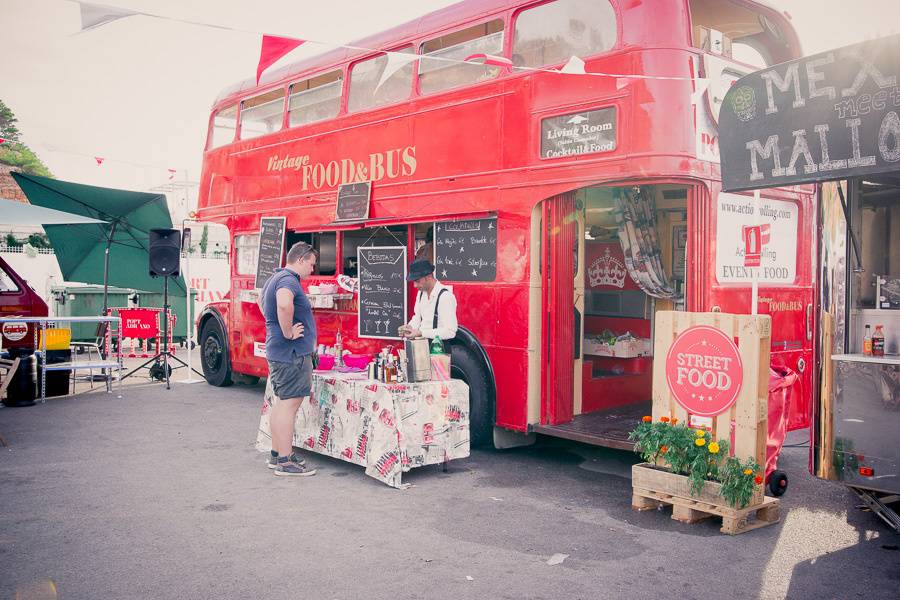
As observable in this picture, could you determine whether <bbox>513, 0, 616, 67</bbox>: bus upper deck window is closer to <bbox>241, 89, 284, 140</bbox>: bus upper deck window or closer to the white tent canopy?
<bbox>241, 89, 284, 140</bbox>: bus upper deck window

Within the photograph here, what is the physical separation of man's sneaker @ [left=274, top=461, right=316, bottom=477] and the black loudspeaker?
6.44m

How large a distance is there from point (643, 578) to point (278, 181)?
23.3 ft

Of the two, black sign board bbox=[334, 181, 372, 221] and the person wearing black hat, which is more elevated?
black sign board bbox=[334, 181, 372, 221]

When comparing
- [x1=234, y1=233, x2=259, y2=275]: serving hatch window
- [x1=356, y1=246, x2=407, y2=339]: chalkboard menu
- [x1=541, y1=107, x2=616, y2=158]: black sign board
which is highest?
[x1=541, y1=107, x2=616, y2=158]: black sign board

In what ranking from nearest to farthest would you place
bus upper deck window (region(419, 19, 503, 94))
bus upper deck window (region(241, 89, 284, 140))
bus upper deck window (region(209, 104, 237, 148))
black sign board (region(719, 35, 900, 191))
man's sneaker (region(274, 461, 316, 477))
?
black sign board (region(719, 35, 900, 191)), man's sneaker (region(274, 461, 316, 477)), bus upper deck window (region(419, 19, 503, 94)), bus upper deck window (region(241, 89, 284, 140)), bus upper deck window (region(209, 104, 237, 148))

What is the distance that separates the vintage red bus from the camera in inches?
229

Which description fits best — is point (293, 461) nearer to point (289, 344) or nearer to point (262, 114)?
point (289, 344)

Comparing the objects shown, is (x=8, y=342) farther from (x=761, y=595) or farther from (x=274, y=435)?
(x=761, y=595)

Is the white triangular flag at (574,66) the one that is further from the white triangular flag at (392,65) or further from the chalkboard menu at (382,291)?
the chalkboard menu at (382,291)

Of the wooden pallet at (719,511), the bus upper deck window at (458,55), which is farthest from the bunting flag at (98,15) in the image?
the wooden pallet at (719,511)

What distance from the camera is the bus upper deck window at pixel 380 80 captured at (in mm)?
7727

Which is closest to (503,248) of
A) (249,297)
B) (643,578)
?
(643,578)

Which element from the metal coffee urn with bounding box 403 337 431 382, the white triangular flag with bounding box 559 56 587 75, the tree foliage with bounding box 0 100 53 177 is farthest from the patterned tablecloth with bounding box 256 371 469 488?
the tree foliage with bounding box 0 100 53 177

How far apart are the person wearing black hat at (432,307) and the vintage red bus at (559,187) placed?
0.31 metres
